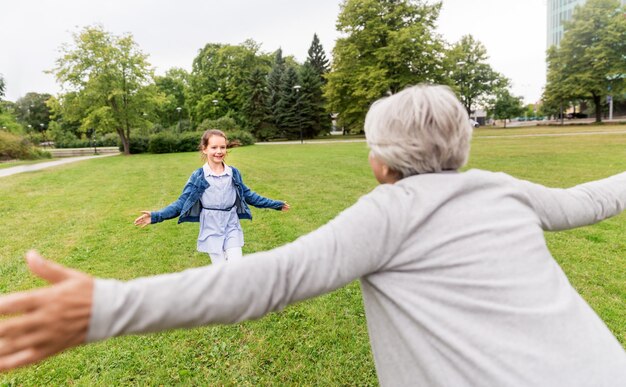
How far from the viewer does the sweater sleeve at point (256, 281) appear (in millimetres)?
947

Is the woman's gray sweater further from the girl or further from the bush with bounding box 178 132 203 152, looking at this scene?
the bush with bounding box 178 132 203 152

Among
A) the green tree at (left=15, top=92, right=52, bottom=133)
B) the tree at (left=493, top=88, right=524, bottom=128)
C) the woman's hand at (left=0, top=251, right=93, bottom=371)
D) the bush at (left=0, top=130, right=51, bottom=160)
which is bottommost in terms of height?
the woman's hand at (left=0, top=251, right=93, bottom=371)

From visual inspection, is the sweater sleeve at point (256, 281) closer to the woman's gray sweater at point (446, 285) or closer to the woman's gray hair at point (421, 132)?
the woman's gray sweater at point (446, 285)

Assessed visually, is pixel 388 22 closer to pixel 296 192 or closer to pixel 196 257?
pixel 296 192

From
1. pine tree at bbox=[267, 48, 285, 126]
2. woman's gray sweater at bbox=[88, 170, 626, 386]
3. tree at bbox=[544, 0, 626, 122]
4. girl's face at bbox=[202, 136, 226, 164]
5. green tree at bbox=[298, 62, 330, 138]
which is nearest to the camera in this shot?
woman's gray sweater at bbox=[88, 170, 626, 386]

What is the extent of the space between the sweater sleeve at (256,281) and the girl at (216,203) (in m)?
3.38

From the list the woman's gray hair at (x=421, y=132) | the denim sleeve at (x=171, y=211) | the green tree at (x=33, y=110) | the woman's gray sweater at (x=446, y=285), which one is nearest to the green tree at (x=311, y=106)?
the denim sleeve at (x=171, y=211)

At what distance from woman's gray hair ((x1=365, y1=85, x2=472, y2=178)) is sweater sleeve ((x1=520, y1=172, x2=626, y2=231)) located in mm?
312

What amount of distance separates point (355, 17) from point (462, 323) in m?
43.1

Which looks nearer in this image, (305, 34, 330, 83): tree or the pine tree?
the pine tree

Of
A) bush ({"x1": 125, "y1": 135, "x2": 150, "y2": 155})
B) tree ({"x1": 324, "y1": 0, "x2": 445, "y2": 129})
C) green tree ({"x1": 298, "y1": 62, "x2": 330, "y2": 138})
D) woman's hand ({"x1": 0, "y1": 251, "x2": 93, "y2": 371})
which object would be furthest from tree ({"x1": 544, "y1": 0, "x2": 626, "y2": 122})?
woman's hand ({"x1": 0, "y1": 251, "x2": 93, "y2": 371})

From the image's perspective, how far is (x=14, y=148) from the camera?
2830cm

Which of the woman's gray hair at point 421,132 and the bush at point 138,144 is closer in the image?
the woman's gray hair at point 421,132

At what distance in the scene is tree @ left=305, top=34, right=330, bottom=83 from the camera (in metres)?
62.9
